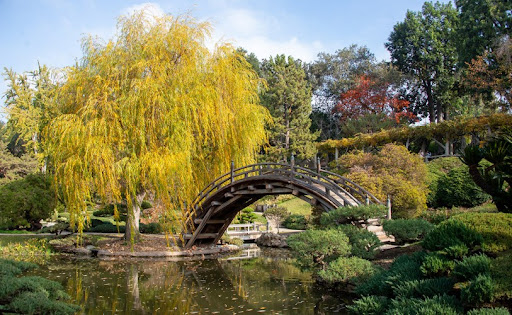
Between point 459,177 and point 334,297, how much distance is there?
40.0 ft

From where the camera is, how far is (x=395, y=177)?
54.2 feet

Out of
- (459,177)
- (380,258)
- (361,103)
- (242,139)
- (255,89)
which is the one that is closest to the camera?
(380,258)

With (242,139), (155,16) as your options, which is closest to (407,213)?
(242,139)

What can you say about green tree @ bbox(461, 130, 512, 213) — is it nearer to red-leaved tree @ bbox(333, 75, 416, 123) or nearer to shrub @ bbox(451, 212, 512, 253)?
shrub @ bbox(451, 212, 512, 253)

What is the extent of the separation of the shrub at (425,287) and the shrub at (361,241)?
251cm

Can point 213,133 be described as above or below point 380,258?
above

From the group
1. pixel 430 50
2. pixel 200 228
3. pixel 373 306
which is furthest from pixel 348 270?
pixel 430 50

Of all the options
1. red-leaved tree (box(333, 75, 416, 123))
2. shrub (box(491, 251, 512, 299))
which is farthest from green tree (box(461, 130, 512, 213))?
red-leaved tree (box(333, 75, 416, 123))

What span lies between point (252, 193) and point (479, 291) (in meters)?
8.46

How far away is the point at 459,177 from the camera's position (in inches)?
741

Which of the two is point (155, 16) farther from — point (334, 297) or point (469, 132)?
point (469, 132)

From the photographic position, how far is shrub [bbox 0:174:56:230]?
59.2 feet

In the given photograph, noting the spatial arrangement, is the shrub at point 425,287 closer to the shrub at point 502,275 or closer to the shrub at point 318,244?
the shrub at point 502,275

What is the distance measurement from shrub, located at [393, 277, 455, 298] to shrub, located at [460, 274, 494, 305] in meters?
0.51
